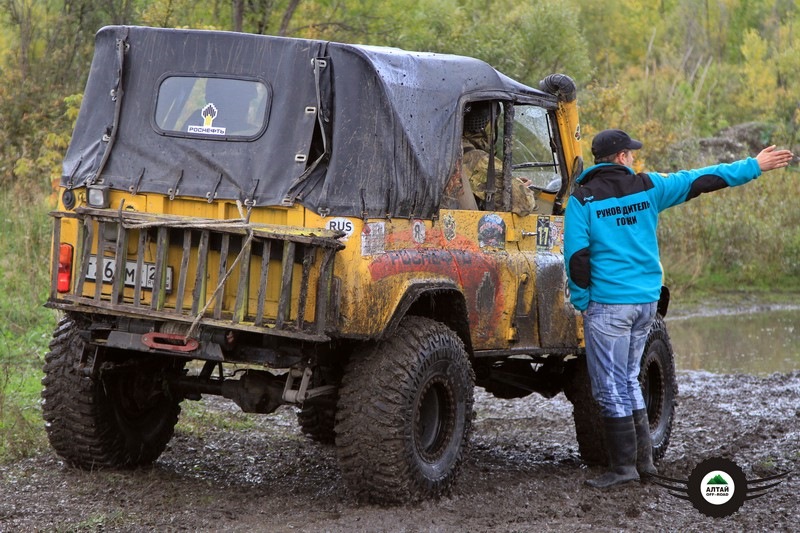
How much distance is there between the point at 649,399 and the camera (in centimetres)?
834

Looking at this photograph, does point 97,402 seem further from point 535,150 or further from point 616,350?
point 535,150

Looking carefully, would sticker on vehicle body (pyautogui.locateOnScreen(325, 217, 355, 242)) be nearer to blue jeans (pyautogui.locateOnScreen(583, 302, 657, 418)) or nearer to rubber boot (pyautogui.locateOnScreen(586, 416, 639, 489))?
blue jeans (pyautogui.locateOnScreen(583, 302, 657, 418))

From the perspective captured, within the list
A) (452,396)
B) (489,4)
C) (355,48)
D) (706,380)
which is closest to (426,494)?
(452,396)

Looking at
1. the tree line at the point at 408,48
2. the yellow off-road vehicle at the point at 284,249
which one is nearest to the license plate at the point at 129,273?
the yellow off-road vehicle at the point at 284,249

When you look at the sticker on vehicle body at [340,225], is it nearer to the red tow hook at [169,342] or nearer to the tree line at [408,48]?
the red tow hook at [169,342]

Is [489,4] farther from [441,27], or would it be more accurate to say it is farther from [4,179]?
[4,179]

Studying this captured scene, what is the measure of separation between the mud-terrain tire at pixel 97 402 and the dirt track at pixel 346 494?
14cm

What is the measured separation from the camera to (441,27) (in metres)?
20.1

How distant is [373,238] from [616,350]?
5.65ft

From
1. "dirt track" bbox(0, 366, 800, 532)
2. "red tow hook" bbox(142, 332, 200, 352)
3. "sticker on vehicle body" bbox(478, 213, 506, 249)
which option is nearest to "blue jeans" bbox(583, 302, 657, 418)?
"dirt track" bbox(0, 366, 800, 532)

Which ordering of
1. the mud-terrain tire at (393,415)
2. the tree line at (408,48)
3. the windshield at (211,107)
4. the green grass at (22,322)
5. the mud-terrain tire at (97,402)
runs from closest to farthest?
1. the mud-terrain tire at (393,415)
2. the windshield at (211,107)
3. the mud-terrain tire at (97,402)
4. the green grass at (22,322)
5. the tree line at (408,48)

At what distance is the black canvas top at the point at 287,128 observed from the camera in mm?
5969

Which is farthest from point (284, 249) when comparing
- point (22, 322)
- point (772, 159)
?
point (22, 322)

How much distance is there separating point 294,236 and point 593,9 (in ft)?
135
